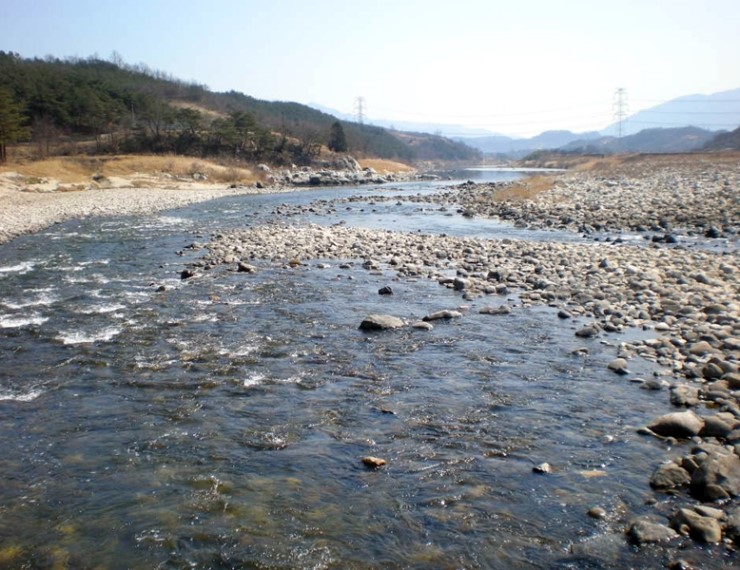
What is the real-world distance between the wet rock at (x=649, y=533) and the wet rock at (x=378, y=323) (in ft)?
22.4

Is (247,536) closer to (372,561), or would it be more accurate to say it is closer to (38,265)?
(372,561)

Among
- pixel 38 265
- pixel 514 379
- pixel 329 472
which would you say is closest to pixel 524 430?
pixel 514 379

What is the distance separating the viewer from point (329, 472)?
6.32m

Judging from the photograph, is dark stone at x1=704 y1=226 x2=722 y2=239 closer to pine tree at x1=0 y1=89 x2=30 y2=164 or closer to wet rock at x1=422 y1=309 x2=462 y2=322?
wet rock at x1=422 y1=309 x2=462 y2=322

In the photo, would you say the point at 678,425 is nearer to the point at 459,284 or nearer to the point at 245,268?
the point at 459,284

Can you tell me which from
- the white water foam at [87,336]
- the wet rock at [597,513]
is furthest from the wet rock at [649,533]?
the white water foam at [87,336]

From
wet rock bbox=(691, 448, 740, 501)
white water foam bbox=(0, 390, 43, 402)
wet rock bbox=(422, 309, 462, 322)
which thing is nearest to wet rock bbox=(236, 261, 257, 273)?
wet rock bbox=(422, 309, 462, 322)

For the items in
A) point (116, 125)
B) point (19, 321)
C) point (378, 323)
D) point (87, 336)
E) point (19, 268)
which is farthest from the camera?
point (116, 125)

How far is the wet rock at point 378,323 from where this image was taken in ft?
37.8

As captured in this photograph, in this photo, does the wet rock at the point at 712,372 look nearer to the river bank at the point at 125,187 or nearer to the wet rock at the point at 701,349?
the wet rock at the point at 701,349

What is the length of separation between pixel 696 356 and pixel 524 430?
417 cm

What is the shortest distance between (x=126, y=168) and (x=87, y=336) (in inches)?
2150

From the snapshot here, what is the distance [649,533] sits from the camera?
5102 millimetres

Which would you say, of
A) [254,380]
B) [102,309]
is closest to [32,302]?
[102,309]
